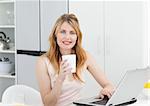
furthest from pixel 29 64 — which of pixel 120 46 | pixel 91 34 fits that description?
pixel 120 46

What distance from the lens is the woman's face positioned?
206cm

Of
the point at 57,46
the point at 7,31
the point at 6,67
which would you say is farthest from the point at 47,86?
the point at 7,31

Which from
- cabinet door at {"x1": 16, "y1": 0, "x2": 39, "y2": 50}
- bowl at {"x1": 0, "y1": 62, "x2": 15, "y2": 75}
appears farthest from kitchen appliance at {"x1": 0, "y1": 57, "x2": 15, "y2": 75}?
cabinet door at {"x1": 16, "y1": 0, "x2": 39, "y2": 50}

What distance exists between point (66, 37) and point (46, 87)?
1.18 feet

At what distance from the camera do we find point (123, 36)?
10.4ft

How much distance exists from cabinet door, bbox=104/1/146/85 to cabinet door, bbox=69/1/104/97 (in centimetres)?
7

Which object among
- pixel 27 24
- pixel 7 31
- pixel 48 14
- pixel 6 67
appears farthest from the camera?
pixel 7 31

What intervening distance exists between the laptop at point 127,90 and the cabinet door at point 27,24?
2.07 metres

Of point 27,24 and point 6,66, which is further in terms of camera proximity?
point 6,66

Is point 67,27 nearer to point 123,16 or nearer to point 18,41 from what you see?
point 123,16

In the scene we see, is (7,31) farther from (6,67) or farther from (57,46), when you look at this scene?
(57,46)

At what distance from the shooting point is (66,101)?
7.06 ft

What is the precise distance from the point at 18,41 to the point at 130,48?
146cm

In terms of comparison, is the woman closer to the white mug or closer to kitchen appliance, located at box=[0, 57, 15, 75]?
the white mug
